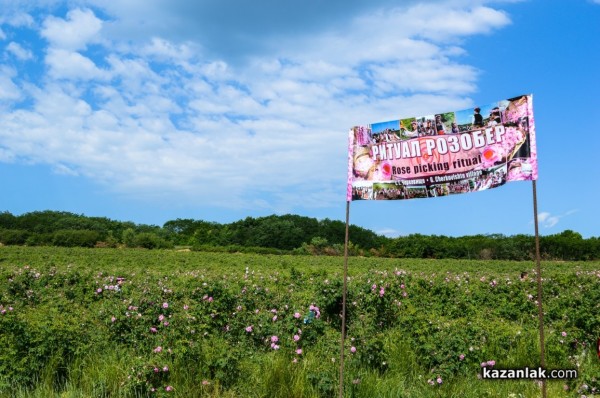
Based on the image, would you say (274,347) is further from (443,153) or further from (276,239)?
(276,239)

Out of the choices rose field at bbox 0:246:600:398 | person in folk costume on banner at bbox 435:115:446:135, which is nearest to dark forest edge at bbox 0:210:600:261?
rose field at bbox 0:246:600:398

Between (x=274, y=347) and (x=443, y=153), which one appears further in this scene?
(x=274, y=347)

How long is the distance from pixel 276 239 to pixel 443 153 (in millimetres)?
76138

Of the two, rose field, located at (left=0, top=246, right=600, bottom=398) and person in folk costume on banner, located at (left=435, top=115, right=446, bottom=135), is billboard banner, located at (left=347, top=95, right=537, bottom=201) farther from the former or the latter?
rose field, located at (left=0, top=246, right=600, bottom=398)

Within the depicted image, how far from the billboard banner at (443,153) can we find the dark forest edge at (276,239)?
158ft

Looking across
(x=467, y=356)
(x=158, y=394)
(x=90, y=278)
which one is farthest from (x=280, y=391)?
(x=90, y=278)

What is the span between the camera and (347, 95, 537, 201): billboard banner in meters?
4.91

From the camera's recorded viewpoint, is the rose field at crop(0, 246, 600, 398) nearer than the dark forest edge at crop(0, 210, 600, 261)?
Yes

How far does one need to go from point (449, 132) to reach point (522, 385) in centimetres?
310

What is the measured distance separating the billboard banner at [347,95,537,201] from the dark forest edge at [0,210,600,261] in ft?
158

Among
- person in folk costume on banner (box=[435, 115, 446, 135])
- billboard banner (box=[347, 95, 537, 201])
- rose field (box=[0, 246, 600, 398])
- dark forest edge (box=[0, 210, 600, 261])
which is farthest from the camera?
dark forest edge (box=[0, 210, 600, 261])

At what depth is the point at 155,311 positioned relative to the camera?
7.54 meters

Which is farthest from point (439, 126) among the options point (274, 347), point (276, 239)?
point (276, 239)

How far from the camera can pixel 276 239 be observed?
80.8m
